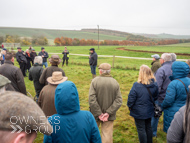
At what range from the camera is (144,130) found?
3215 millimetres

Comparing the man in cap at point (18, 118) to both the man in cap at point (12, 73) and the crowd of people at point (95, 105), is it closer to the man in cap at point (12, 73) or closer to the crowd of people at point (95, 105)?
the crowd of people at point (95, 105)

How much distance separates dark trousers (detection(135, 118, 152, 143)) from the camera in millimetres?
3203

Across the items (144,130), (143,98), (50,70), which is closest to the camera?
(143,98)

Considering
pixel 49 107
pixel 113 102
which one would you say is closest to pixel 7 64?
pixel 49 107

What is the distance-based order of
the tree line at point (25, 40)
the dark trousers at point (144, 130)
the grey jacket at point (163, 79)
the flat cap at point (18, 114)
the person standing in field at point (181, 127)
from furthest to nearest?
the tree line at point (25, 40) → the grey jacket at point (163, 79) → the dark trousers at point (144, 130) → the person standing in field at point (181, 127) → the flat cap at point (18, 114)

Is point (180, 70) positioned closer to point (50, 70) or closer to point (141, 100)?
point (141, 100)

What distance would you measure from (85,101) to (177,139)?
482 centimetres

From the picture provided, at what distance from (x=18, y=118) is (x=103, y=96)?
2398mm

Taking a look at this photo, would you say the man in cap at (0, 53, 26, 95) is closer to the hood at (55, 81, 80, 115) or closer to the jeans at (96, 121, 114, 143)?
the jeans at (96, 121, 114, 143)

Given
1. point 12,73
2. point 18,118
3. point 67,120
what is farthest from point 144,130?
point 12,73

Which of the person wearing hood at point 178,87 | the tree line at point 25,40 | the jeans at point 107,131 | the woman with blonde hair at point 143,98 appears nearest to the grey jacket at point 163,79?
the woman with blonde hair at point 143,98

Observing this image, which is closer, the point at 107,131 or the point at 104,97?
the point at 104,97

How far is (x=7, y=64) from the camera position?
4137 mm

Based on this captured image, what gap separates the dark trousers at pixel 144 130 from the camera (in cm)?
320
